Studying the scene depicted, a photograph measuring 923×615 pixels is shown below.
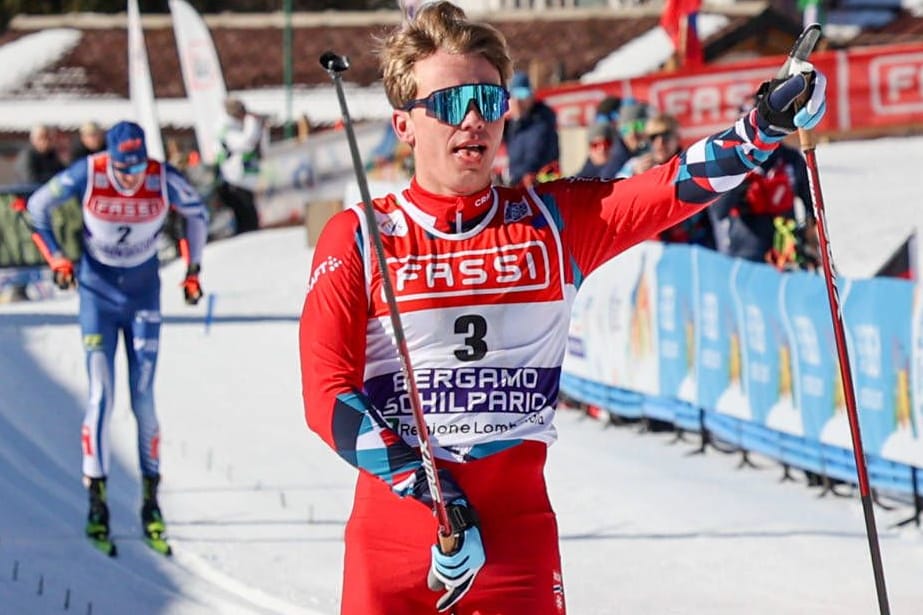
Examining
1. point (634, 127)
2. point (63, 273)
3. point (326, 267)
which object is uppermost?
point (634, 127)

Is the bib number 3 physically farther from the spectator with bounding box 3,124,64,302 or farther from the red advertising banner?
the red advertising banner

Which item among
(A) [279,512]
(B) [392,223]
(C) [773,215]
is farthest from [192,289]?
(B) [392,223]

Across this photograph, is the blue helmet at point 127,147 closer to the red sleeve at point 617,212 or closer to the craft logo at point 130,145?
the craft logo at point 130,145

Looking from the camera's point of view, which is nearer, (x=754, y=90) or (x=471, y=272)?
(x=471, y=272)

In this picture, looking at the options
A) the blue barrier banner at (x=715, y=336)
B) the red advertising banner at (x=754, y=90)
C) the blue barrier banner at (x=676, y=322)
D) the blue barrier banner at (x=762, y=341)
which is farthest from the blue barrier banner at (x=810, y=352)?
the red advertising banner at (x=754, y=90)

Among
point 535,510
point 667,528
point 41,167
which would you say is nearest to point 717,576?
point 667,528

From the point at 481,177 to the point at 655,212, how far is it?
441mm

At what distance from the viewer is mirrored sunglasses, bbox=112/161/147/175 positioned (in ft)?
31.5

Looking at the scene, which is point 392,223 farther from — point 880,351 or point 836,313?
point 880,351

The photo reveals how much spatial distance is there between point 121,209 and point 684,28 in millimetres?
20472

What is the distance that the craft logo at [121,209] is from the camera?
31.7 feet

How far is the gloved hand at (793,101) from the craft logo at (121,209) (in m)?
6.12

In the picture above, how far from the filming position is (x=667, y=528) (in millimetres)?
9797

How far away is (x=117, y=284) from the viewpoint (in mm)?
9586
